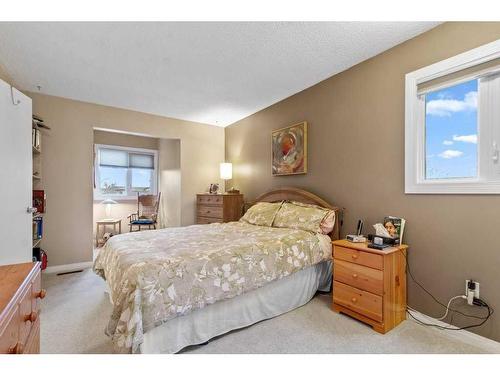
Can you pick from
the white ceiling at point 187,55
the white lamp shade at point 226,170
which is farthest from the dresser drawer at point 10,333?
the white lamp shade at point 226,170

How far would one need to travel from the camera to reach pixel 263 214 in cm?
309

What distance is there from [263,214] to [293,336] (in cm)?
153

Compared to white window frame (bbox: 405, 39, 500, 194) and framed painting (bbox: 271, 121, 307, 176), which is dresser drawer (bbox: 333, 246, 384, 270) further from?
framed painting (bbox: 271, 121, 307, 176)

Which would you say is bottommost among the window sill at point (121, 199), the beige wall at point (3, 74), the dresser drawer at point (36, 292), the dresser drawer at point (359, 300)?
the dresser drawer at point (359, 300)

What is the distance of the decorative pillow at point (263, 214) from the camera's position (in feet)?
9.78

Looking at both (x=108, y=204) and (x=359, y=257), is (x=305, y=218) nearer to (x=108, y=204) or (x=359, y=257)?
(x=359, y=257)

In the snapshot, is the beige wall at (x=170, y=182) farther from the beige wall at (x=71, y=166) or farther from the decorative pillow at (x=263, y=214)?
the decorative pillow at (x=263, y=214)

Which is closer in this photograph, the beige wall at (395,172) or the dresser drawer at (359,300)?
the beige wall at (395,172)

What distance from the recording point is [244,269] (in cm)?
182

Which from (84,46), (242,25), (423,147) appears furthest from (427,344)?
(84,46)

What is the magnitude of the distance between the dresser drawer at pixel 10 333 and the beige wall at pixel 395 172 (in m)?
2.53

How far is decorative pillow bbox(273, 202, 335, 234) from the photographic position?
8.26ft

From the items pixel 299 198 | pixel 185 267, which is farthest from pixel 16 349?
pixel 299 198

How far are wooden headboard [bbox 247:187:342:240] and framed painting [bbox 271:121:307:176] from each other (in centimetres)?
26
